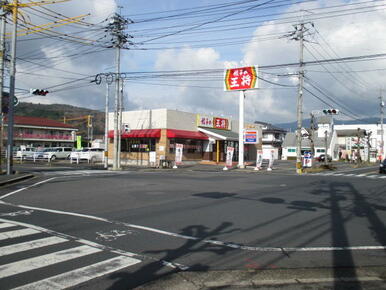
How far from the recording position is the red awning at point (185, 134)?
3462cm

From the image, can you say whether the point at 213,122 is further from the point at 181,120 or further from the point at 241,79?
the point at 241,79

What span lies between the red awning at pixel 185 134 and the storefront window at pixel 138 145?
97.3 inches

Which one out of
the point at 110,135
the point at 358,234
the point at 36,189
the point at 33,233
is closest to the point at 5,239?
the point at 33,233

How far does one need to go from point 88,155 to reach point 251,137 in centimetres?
1921

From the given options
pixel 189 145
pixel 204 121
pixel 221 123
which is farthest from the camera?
pixel 221 123

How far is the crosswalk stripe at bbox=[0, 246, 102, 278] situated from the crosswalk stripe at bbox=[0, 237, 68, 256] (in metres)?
0.59

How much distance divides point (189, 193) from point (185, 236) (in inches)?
265

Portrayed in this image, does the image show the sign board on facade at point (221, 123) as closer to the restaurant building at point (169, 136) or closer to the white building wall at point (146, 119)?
the restaurant building at point (169, 136)

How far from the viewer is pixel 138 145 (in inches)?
1486

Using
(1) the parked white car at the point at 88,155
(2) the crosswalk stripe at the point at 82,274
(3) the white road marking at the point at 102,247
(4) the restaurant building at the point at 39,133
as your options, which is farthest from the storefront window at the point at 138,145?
(2) the crosswalk stripe at the point at 82,274


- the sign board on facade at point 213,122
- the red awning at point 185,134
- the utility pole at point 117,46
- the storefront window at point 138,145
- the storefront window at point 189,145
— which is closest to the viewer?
the utility pole at point 117,46

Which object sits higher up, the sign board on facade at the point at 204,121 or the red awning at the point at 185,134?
the sign board on facade at the point at 204,121

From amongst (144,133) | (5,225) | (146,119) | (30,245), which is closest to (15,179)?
(5,225)

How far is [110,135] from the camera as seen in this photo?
3984cm
